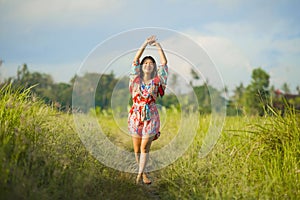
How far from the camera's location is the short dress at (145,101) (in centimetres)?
517

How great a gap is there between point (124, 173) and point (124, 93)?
1.99m

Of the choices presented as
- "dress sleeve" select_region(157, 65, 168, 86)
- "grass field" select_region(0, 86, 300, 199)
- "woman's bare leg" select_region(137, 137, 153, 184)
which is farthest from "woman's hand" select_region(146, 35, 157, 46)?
"grass field" select_region(0, 86, 300, 199)

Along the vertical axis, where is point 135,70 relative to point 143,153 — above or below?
above

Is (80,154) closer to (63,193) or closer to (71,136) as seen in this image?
(71,136)

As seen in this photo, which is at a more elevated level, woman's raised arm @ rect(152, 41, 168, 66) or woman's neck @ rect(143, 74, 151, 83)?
woman's raised arm @ rect(152, 41, 168, 66)

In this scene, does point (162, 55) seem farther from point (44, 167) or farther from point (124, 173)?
point (44, 167)

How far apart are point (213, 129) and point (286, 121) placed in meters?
1.89

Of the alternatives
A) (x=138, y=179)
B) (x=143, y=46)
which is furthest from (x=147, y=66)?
(x=138, y=179)

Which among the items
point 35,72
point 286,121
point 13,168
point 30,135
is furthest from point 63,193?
point 35,72

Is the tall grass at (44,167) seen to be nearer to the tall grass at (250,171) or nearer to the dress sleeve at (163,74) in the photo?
the tall grass at (250,171)

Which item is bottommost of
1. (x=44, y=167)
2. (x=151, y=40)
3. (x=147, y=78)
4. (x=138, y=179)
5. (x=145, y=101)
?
(x=138, y=179)

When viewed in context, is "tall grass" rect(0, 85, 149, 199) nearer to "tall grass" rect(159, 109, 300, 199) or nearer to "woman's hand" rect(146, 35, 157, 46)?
"tall grass" rect(159, 109, 300, 199)

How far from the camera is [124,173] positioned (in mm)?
5469

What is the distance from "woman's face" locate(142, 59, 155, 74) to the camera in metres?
5.23
